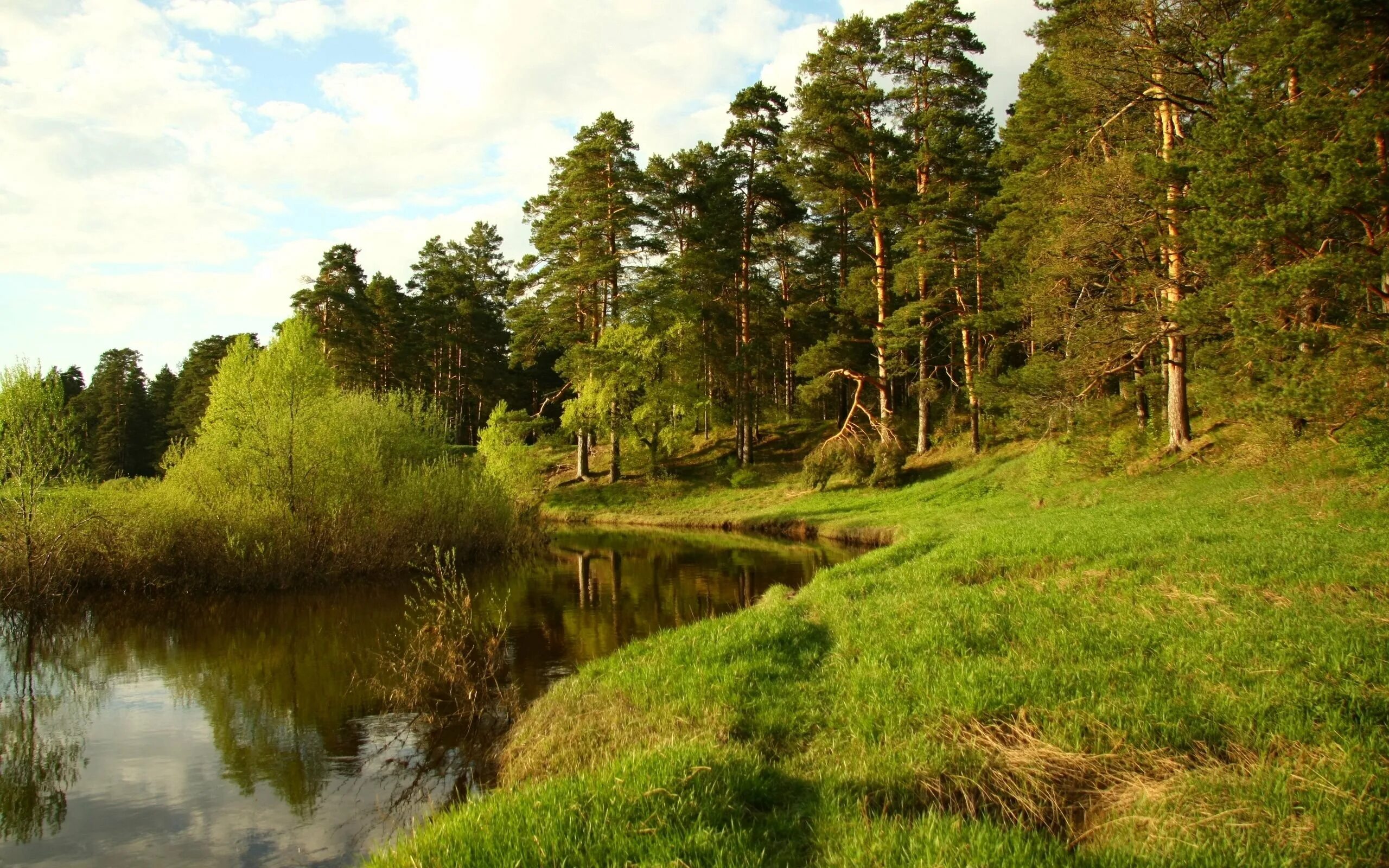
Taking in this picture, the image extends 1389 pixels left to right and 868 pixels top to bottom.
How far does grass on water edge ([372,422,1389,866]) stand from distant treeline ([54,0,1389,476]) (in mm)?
5943

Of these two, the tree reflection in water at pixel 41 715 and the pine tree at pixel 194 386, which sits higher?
the pine tree at pixel 194 386

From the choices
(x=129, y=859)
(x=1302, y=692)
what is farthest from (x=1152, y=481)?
(x=129, y=859)

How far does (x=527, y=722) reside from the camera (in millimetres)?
8828

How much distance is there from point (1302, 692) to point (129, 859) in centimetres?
1008

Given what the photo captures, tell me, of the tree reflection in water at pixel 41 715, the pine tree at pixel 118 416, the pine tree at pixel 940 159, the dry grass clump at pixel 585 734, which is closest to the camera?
the dry grass clump at pixel 585 734

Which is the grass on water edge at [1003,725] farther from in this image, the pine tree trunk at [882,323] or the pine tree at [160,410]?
the pine tree at [160,410]

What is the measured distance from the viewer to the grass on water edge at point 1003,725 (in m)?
4.39

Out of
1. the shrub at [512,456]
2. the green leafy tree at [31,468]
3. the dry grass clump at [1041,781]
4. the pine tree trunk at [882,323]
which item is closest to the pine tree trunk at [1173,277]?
the pine tree trunk at [882,323]

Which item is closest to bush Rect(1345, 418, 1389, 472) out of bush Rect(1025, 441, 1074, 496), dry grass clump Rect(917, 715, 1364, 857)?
bush Rect(1025, 441, 1074, 496)

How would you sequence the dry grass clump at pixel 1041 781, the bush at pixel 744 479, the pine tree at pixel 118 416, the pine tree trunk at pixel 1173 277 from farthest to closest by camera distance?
1. the pine tree at pixel 118 416
2. the bush at pixel 744 479
3. the pine tree trunk at pixel 1173 277
4. the dry grass clump at pixel 1041 781

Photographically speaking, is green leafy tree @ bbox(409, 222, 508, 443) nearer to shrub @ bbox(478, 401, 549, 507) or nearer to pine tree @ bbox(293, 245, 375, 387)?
pine tree @ bbox(293, 245, 375, 387)

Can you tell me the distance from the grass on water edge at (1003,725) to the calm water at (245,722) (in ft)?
5.08

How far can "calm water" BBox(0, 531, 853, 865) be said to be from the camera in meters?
7.33

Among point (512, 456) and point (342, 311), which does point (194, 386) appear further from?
point (512, 456)
